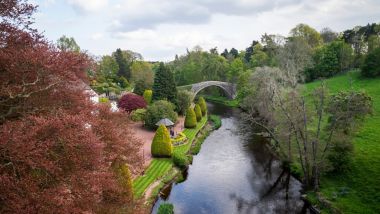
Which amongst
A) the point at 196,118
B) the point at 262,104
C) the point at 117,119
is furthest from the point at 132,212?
the point at 196,118

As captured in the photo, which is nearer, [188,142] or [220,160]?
[220,160]

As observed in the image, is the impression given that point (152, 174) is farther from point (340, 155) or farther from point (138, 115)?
point (138, 115)

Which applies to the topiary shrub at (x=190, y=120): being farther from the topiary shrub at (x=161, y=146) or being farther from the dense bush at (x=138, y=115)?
the topiary shrub at (x=161, y=146)

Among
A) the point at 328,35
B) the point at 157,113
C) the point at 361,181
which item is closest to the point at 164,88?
the point at 157,113

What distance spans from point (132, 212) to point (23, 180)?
6.33 m

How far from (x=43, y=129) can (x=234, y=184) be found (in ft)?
79.8

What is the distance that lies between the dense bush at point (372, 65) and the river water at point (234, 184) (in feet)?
89.3

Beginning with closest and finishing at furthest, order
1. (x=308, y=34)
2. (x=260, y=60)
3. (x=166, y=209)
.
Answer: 1. (x=166, y=209)
2. (x=260, y=60)
3. (x=308, y=34)

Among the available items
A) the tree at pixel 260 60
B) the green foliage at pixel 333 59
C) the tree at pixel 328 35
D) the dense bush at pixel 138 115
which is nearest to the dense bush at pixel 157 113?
the dense bush at pixel 138 115

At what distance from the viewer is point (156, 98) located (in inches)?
2277

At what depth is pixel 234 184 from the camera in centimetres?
3131

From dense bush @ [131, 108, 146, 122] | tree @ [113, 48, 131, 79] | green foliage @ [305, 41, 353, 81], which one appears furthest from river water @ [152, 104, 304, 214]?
tree @ [113, 48, 131, 79]

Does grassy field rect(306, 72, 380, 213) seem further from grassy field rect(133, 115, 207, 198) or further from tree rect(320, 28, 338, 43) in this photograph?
tree rect(320, 28, 338, 43)

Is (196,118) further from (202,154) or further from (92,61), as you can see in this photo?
(92,61)
